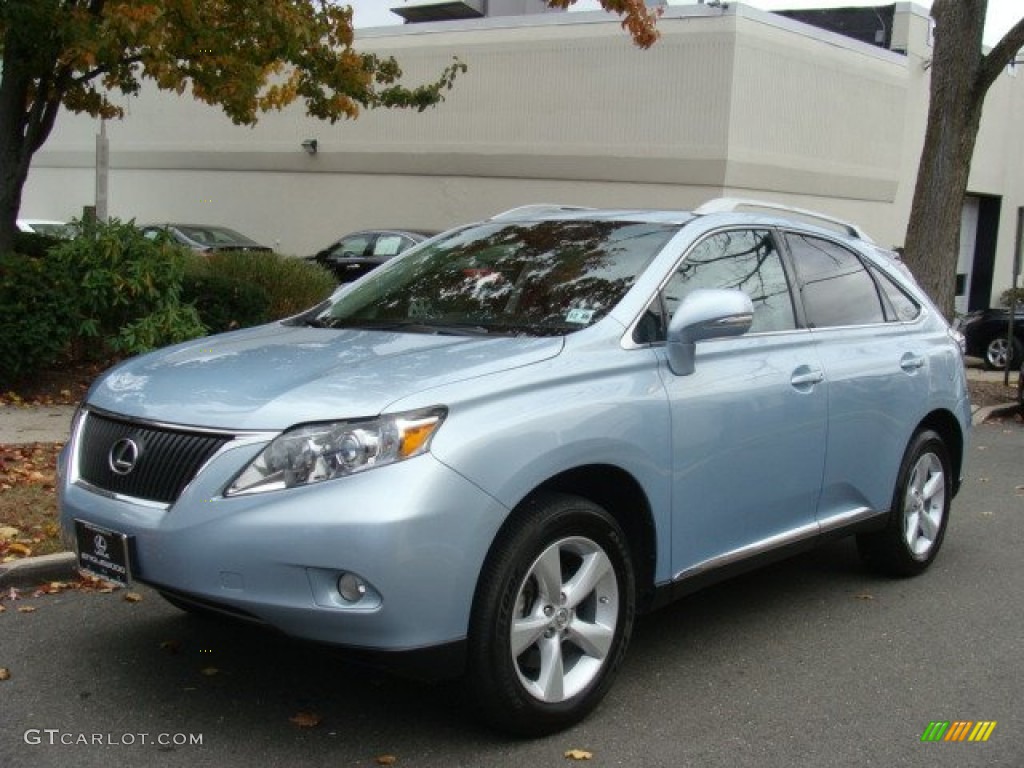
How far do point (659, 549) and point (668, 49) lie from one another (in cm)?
1973

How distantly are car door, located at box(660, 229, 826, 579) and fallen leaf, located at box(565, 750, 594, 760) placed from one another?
32.1 inches

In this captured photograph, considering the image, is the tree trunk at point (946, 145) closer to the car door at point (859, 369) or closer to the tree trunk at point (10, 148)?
the car door at point (859, 369)

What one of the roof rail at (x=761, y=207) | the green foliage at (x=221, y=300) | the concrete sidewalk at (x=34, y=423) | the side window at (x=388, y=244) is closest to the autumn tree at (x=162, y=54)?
the green foliage at (x=221, y=300)

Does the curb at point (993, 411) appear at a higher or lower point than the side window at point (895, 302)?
lower

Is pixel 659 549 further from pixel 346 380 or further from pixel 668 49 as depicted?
pixel 668 49

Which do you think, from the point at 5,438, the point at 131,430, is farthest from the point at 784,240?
the point at 5,438

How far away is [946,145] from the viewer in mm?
14273

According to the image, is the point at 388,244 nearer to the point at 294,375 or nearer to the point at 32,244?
the point at 32,244

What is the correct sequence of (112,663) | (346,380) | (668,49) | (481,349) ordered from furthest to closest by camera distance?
(668,49) < (112,663) < (481,349) < (346,380)

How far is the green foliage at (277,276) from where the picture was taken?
1266 centimetres

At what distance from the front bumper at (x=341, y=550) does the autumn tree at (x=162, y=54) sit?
22.2ft

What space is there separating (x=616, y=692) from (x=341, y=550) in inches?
59.4

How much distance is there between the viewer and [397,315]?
184 inches

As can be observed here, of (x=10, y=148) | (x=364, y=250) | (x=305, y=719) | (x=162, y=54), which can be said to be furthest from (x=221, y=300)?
(x=364, y=250)
